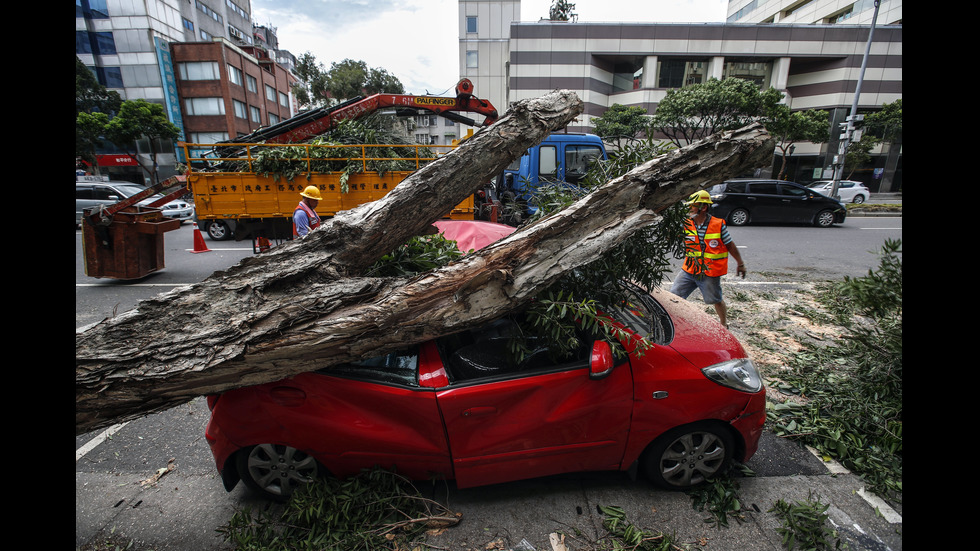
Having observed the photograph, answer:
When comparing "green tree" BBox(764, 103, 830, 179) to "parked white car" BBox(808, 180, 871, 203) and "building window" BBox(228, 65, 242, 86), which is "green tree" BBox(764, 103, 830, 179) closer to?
"parked white car" BBox(808, 180, 871, 203)

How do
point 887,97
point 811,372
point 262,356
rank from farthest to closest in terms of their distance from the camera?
point 887,97
point 811,372
point 262,356

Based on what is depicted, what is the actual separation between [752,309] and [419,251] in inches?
197

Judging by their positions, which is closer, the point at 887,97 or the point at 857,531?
the point at 857,531

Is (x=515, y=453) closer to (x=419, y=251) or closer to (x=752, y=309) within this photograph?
(x=419, y=251)

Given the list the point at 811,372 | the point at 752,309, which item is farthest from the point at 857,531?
the point at 752,309

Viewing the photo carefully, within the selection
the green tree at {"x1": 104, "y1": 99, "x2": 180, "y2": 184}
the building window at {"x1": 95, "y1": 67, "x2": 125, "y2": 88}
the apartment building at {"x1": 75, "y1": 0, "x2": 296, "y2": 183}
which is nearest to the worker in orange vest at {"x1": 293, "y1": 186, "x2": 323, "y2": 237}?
the green tree at {"x1": 104, "y1": 99, "x2": 180, "y2": 184}

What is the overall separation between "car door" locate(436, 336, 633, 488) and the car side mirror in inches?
5.0

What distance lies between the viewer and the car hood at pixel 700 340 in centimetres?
238

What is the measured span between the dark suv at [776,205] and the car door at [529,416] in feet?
44.0

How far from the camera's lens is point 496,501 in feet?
8.11

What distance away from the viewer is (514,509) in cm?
241

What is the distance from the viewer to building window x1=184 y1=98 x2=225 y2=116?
105ft
